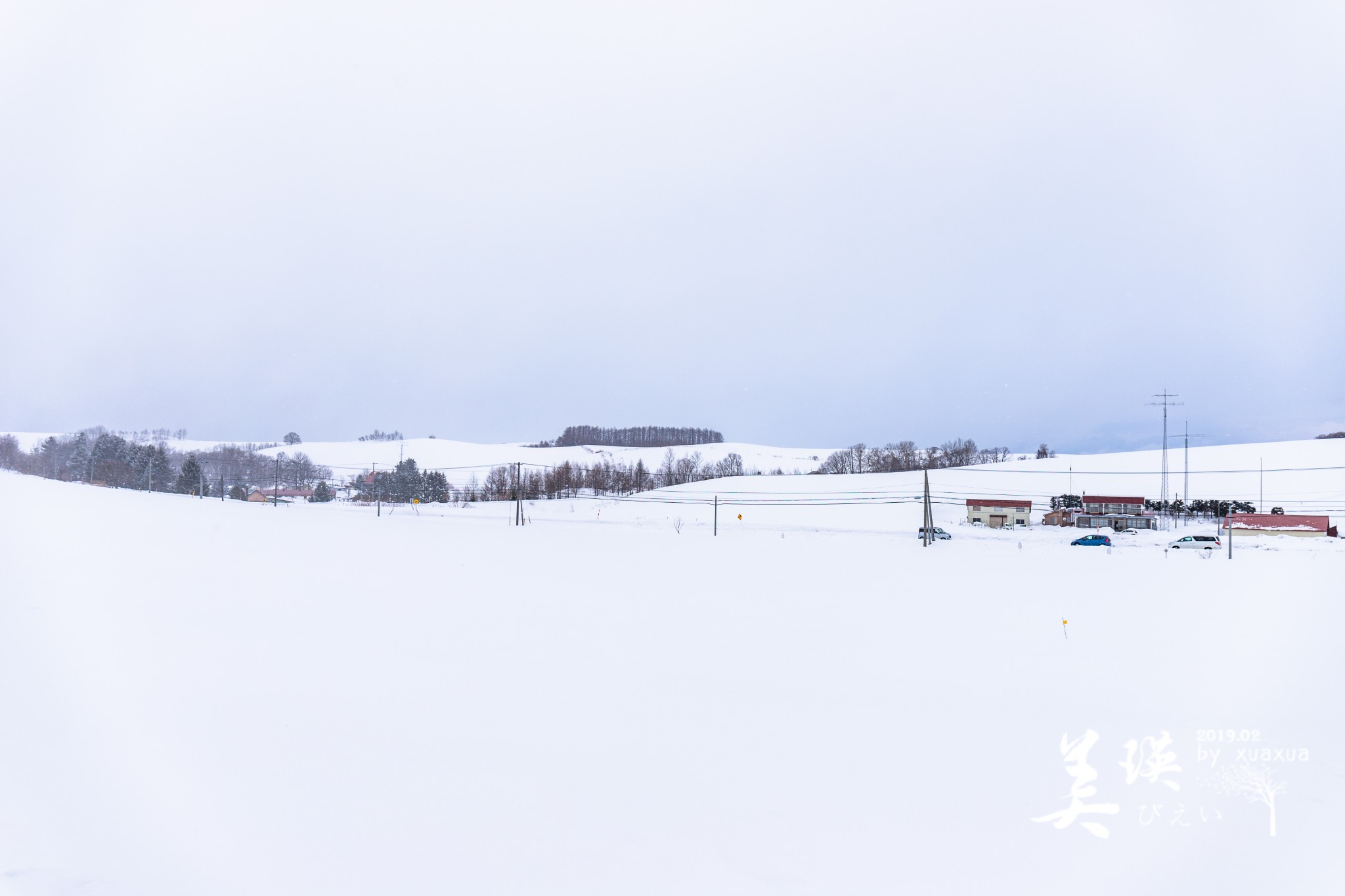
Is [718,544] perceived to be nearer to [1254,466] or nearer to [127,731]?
[127,731]

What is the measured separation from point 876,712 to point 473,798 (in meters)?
2.89

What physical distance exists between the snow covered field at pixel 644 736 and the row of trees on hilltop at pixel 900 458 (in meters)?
48.1

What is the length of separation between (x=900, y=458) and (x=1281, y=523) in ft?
122

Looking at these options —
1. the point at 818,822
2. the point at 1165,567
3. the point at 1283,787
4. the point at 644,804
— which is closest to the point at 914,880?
the point at 818,822

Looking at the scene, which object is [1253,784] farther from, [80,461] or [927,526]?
[80,461]

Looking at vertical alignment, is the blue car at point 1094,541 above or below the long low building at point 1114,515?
below

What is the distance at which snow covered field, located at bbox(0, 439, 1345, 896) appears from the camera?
112 inches

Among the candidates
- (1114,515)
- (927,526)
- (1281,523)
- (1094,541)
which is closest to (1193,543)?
(1094,541)

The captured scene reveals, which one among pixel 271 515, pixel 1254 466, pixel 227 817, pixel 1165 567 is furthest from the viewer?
pixel 1254 466

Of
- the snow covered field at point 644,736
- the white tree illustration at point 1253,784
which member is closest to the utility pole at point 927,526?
the snow covered field at point 644,736

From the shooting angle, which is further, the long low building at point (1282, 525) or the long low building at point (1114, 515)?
the long low building at point (1114, 515)

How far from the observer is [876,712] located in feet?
14.9

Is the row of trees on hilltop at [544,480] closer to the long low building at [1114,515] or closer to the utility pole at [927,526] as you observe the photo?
the utility pole at [927,526]

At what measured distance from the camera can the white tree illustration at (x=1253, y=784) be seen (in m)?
3.57
